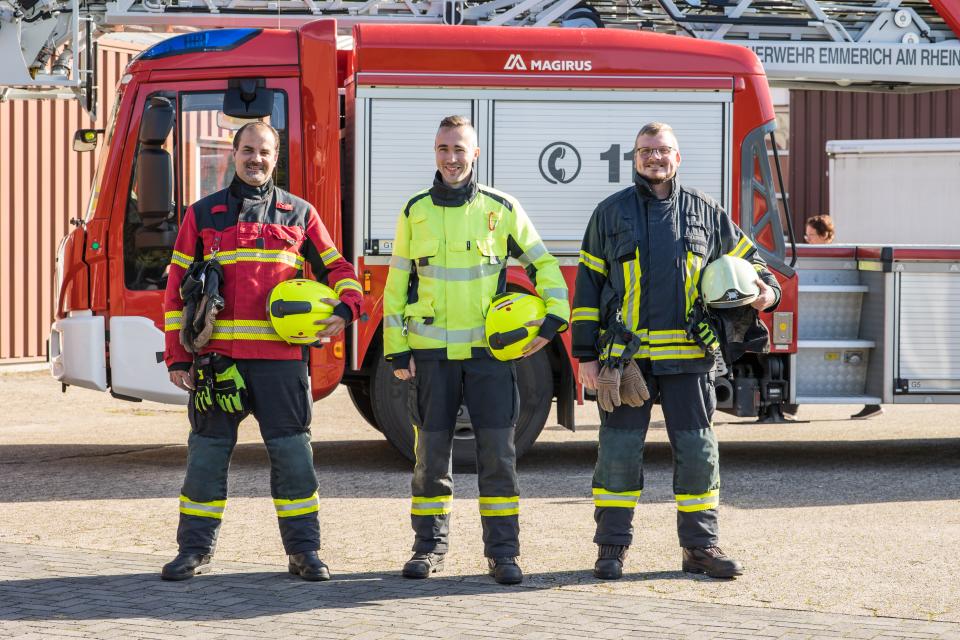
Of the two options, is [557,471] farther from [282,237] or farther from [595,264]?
[282,237]

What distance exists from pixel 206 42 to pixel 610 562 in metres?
4.37

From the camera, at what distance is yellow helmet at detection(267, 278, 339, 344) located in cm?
602

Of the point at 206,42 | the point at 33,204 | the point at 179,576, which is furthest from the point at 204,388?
the point at 33,204

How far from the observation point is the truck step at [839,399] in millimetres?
9359

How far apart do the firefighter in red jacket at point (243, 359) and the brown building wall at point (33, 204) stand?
10454 mm

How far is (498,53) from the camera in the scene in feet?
29.1

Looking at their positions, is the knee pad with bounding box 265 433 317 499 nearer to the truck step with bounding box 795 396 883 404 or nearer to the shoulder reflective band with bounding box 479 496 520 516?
the shoulder reflective band with bounding box 479 496 520 516

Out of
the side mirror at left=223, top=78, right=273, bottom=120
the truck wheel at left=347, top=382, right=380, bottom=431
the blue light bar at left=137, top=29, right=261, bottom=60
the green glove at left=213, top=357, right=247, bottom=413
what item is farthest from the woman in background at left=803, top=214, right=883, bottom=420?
the green glove at left=213, top=357, right=247, bottom=413

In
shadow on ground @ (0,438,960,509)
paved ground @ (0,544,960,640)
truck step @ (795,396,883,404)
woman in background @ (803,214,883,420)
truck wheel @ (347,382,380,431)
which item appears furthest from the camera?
woman in background @ (803,214,883,420)

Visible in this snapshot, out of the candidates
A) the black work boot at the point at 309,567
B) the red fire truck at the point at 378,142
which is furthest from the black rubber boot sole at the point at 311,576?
the red fire truck at the point at 378,142

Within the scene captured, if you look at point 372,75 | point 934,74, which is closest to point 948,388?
point 934,74

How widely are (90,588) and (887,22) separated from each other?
7.07 meters

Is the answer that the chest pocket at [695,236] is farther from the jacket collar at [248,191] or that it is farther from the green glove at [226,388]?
the green glove at [226,388]

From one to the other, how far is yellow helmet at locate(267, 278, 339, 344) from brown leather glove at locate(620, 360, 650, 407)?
1292 millimetres
